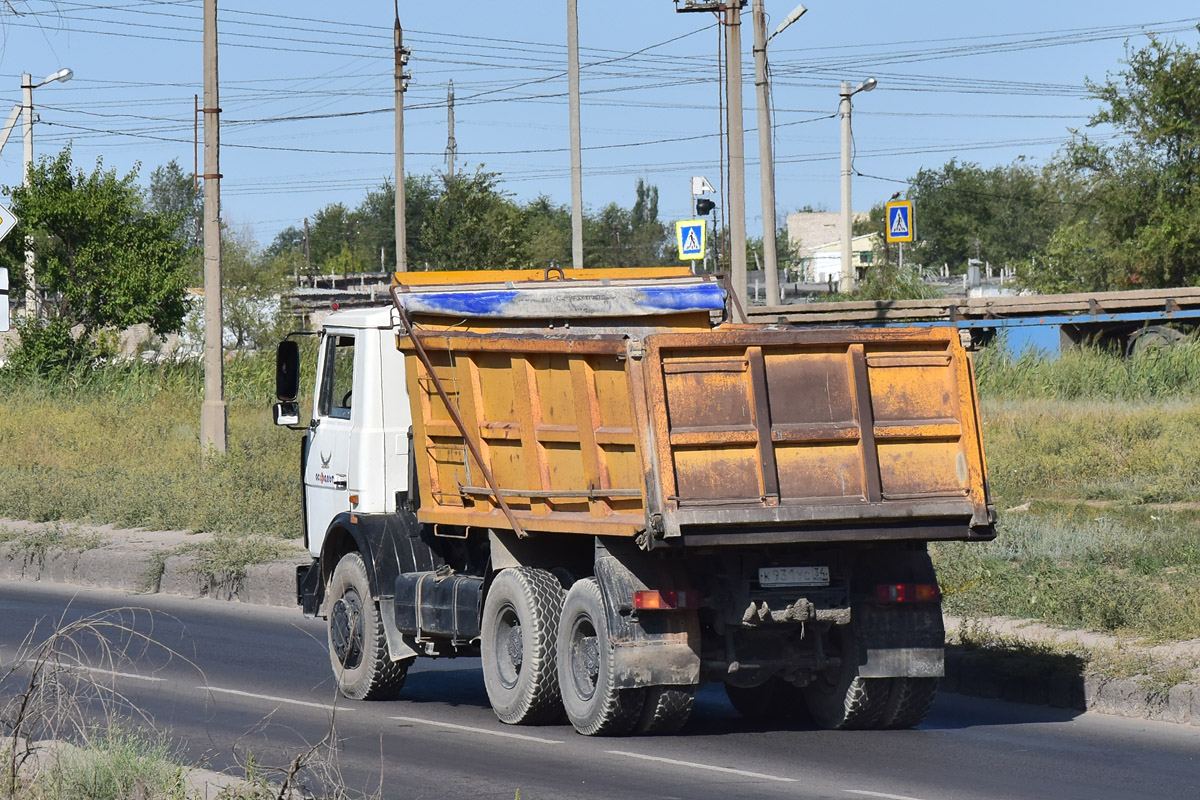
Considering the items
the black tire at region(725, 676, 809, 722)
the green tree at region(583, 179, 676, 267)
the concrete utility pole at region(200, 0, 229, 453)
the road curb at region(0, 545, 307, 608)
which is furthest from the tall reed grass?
the green tree at region(583, 179, 676, 267)

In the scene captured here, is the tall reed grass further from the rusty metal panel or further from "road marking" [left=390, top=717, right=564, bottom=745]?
the rusty metal panel

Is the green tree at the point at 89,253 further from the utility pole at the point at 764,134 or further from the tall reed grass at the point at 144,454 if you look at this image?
the utility pole at the point at 764,134

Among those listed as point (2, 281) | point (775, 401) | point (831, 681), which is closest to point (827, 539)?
point (775, 401)

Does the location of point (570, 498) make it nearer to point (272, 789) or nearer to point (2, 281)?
point (272, 789)

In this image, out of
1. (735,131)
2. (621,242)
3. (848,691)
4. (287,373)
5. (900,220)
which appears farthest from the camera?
(621,242)

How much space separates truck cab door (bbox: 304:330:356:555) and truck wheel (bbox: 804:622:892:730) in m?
3.33

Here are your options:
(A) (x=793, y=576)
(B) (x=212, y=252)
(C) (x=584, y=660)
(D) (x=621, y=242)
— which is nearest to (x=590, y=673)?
(C) (x=584, y=660)

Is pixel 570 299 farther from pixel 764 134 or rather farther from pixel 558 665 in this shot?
pixel 764 134

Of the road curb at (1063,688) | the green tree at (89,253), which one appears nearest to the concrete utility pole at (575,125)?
the green tree at (89,253)

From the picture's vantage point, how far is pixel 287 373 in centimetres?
1108

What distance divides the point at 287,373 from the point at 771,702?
13.1 feet

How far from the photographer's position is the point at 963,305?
1416 inches

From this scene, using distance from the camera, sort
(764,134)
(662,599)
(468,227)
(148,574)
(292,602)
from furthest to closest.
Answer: (468,227)
(764,134)
(148,574)
(292,602)
(662,599)

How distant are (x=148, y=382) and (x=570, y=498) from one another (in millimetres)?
24740
